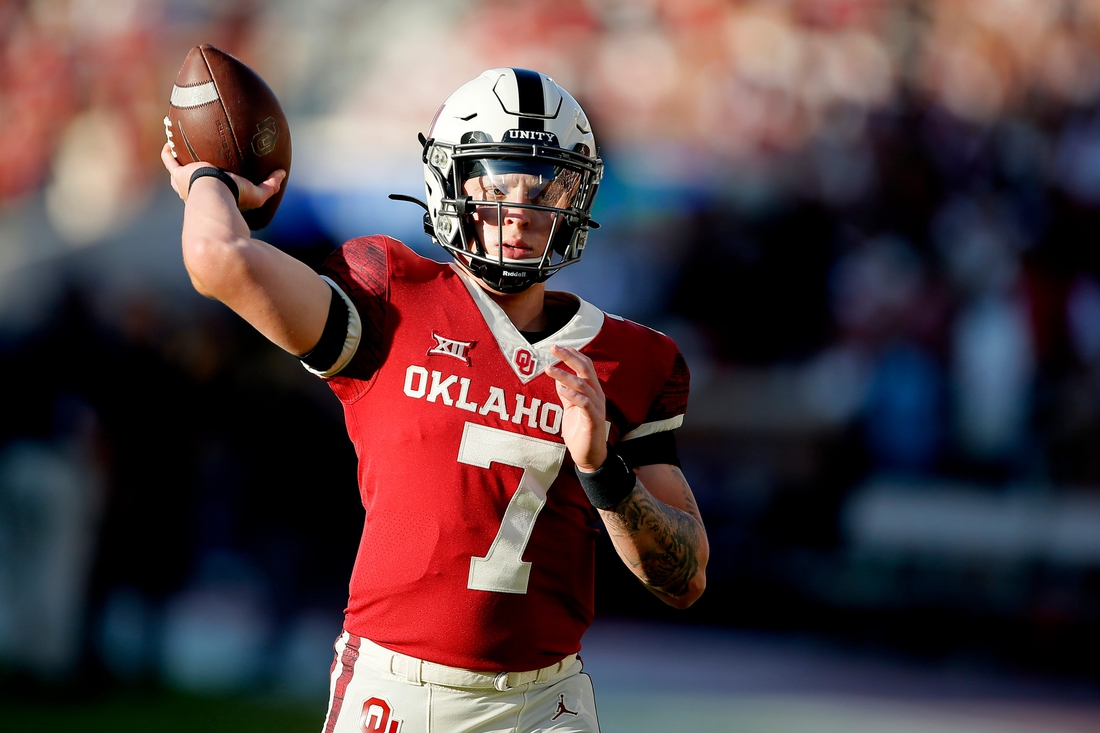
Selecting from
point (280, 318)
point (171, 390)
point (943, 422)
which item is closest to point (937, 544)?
point (943, 422)

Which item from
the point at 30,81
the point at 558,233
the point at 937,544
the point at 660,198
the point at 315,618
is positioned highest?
the point at 30,81

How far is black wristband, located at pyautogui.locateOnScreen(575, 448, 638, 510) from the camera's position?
2.18 meters

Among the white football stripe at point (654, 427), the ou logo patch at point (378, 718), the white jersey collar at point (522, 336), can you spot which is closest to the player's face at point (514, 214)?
the white jersey collar at point (522, 336)

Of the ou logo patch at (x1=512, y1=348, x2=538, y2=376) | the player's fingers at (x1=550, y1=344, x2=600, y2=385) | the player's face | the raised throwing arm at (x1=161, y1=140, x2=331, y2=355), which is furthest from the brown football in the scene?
the player's fingers at (x1=550, y1=344, x2=600, y2=385)

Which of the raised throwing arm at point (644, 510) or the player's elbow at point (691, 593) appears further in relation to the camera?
the player's elbow at point (691, 593)

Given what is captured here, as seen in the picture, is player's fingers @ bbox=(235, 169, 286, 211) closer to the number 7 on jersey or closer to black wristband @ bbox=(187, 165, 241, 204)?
black wristband @ bbox=(187, 165, 241, 204)

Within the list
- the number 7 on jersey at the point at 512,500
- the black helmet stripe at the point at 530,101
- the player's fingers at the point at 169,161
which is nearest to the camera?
the number 7 on jersey at the point at 512,500

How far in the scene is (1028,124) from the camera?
8.09 metres

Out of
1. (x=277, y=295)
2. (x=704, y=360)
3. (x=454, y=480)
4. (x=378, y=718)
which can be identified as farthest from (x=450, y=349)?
(x=704, y=360)

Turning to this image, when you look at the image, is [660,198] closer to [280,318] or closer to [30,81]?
[30,81]

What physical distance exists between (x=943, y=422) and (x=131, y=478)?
16.5 feet

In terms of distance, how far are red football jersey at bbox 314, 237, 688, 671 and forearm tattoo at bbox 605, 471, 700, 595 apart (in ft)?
0.47

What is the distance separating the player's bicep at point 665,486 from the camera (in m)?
2.49

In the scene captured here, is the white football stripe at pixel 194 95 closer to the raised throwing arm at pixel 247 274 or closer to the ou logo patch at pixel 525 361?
the raised throwing arm at pixel 247 274
